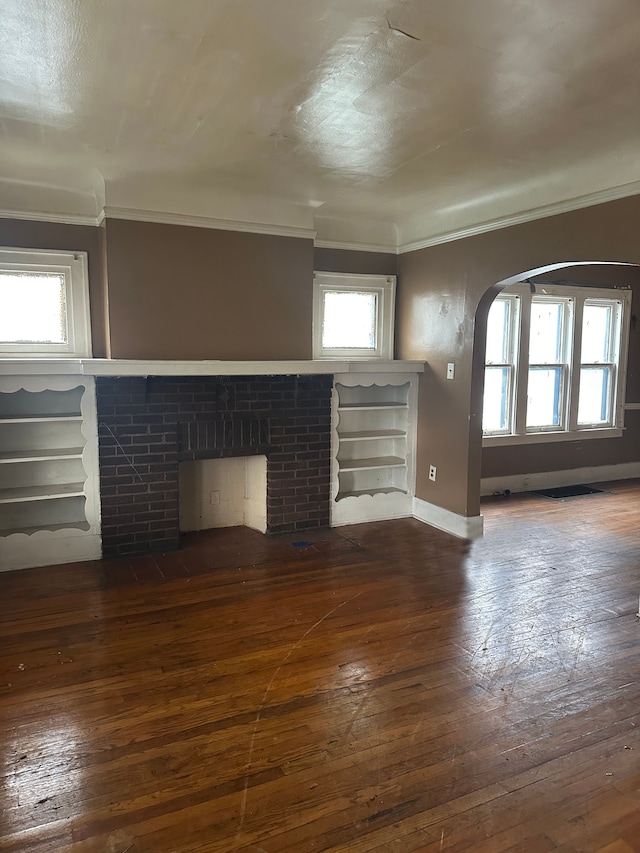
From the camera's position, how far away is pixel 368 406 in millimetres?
5238

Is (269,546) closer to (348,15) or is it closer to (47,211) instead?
(47,211)

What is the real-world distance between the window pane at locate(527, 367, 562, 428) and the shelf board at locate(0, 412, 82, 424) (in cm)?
458

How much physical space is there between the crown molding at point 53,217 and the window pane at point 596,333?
5.22m

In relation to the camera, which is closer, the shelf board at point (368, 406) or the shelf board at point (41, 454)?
the shelf board at point (41, 454)

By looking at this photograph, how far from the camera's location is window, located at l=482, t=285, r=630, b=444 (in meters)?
6.23

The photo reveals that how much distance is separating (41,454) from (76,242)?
1530 millimetres

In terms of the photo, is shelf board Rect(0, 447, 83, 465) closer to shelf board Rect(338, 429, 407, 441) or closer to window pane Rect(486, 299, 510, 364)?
shelf board Rect(338, 429, 407, 441)

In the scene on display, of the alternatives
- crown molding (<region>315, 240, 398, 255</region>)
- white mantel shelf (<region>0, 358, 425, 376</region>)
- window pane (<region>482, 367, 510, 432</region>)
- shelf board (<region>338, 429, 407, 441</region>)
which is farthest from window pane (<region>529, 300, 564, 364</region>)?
white mantel shelf (<region>0, 358, 425, 376</region>)

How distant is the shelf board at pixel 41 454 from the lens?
4059 millimetres

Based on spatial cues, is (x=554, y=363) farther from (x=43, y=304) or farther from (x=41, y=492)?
(x=41, y=492)

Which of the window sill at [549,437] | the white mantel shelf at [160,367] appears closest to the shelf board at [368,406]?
the white mantel shelf at [160,367]

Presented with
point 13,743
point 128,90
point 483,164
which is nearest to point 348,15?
point 128,90

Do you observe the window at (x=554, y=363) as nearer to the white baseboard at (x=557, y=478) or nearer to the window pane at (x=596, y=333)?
the window pane at (x=596, y=333)

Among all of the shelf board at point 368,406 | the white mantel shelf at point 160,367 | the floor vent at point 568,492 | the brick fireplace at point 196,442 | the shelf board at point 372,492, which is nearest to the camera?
the white mantel shelf at point 160,367
